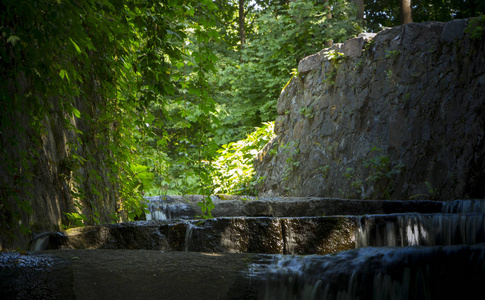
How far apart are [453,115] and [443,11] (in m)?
9.76

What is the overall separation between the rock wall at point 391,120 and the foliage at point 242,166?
4.21ft

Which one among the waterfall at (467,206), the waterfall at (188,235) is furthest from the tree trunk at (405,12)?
the waterfall at (188,235)

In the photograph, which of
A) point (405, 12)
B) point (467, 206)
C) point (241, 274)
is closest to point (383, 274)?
point (241, 274)

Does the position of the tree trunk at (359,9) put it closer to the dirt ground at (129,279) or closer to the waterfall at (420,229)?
the waterfall at (420,229)

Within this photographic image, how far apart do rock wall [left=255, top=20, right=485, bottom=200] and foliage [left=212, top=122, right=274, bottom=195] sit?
128 centimetres

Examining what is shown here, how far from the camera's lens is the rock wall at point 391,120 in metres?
7.02

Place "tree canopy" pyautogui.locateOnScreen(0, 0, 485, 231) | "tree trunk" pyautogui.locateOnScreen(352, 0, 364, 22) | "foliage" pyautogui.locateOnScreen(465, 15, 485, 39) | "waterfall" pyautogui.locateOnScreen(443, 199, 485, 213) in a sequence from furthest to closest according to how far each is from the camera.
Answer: "tree trunk" pyautogui.locateOnScreen(352, 0, 364, 22) < "foliage" pyautogui.locateOnScreen(465, 15, 485, 39) < "waterfall" pyautogui.locateOnScreen(443, 199, 485, 213) < "tree canopy" pyautogui.locateOnScreen(0, 0, 485, 231)

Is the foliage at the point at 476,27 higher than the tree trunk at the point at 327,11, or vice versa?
the tree trunk at the point at 327,11

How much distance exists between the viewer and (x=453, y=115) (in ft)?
23.9

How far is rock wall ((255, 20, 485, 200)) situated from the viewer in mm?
7020

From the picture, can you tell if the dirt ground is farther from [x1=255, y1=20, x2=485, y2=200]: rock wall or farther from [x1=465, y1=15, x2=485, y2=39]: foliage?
[x1=465, y1=15, x2=485, y2=39]: foliage

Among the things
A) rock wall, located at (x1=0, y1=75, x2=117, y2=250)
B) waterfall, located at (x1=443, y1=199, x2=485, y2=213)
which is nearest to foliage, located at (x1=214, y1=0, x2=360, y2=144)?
rock wall, located at (x1=0, y1=75, x2=117, y2=250)

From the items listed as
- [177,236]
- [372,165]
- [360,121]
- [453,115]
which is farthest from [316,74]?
[177,236]

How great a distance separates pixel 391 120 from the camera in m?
8.63
